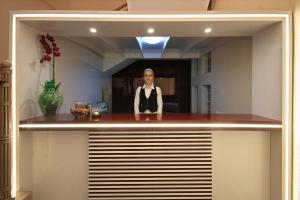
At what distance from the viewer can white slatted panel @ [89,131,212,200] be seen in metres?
2.89

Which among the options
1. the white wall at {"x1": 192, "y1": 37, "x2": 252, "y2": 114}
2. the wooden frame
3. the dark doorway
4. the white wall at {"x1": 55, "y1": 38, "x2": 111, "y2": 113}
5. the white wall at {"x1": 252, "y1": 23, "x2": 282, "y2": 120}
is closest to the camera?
the wooden frame

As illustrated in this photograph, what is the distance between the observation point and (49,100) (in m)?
2.86

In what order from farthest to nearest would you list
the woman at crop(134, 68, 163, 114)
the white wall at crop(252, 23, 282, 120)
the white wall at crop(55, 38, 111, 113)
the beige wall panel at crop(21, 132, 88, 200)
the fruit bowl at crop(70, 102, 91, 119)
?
the white wall at crop(55, 38, 111, 113), the woman at crop(134, 68, 163, 114), the beige wall panel at crop(21, 132, 88, 200), the fruit bowl at crop(70, 102, 91, 119), the white wall at crop(252, 23, 282, 120)

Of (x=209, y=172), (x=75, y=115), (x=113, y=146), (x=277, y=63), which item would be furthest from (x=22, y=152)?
(x=277, y=63)

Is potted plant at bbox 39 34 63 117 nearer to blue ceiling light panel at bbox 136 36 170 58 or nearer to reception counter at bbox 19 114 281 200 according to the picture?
reception counter at bbox 19 114 281 200

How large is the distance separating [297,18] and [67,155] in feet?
8.53

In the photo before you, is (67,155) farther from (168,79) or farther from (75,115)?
(168,79)

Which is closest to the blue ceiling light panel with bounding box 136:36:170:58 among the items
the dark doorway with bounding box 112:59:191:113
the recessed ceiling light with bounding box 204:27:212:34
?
the dark doorway with bounding box 112:59:191:113

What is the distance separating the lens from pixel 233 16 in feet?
8.27

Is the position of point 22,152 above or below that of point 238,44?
below

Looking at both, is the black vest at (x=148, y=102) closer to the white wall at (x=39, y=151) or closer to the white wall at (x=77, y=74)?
the white wall at (x=39, y=151)

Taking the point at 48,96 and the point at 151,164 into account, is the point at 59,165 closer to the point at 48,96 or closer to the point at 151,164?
the point at 48,96

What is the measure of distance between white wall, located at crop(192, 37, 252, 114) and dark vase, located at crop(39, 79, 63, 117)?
9.57 ft

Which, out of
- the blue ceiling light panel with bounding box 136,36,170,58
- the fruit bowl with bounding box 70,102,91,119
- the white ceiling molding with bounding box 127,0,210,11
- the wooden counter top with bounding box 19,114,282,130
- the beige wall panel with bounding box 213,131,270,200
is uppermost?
the blue ceiling light panel with bounding box 136,36,170,58
